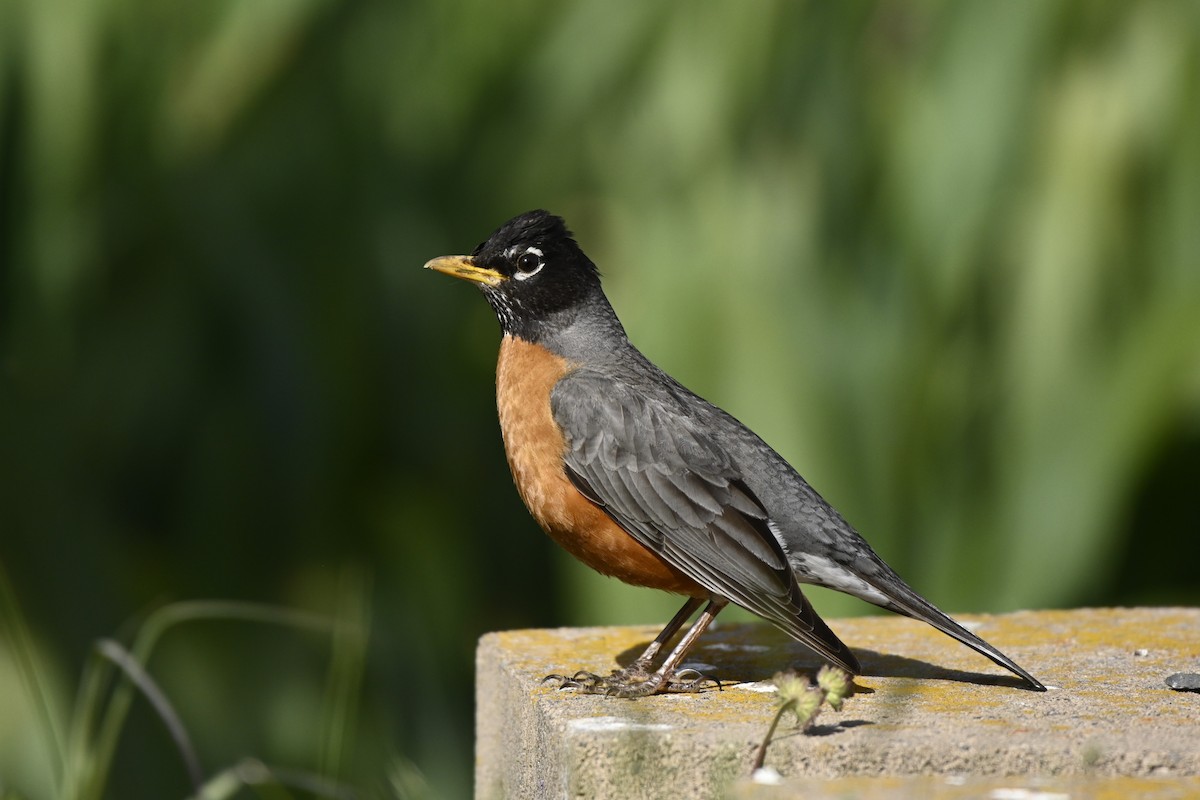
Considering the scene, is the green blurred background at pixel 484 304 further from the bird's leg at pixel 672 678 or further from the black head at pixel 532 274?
the bird's leg at pixel 672 678

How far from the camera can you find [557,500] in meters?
3.22

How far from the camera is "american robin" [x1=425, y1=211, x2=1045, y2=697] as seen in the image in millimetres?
2992

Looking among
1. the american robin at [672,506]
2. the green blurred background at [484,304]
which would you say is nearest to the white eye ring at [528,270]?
the american robin at [672,506]

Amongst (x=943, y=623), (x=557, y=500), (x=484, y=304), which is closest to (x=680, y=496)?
(x=557, y=500)

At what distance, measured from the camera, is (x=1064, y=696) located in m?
2.70

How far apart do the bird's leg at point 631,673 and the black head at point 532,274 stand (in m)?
0.80

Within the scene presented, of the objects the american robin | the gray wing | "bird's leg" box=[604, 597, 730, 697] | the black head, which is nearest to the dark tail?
the american robin

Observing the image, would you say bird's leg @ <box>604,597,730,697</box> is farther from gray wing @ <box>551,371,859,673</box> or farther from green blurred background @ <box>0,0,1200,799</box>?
green blurred background @ <box>0,0,1200,799</box>

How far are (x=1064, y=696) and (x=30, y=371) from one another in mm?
3149

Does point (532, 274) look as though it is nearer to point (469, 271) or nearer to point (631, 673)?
point (469, 271)

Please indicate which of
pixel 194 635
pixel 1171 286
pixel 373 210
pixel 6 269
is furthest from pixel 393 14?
pixel 1171 286

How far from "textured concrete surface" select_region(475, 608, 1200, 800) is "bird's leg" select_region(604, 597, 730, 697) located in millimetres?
80

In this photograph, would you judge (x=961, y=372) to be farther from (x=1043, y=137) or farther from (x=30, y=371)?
(x=30, y=371)

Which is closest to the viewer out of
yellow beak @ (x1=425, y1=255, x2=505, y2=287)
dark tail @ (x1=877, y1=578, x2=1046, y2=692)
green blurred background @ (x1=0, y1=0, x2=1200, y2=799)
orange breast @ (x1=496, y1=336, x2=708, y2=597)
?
dark tail @ (x1=877, y1=578, x2=1046, y2=692)
